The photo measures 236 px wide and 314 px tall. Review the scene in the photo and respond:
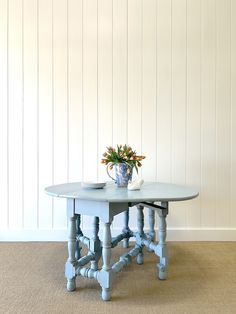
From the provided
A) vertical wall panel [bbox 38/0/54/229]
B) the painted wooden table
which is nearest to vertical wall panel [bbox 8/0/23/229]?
vertical wall panel [bbox 38/0/54/229]

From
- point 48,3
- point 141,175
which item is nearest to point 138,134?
point 141,175

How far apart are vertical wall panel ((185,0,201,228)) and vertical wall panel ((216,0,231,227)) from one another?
0.66 feet

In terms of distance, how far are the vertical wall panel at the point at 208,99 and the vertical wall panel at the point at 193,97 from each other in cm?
4

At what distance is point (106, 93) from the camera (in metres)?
2.81

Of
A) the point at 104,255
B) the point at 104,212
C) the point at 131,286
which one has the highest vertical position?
the point at 104,212

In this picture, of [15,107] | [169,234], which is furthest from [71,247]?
[15,107]

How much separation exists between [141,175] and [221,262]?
1.09m

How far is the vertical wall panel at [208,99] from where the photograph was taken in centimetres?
281

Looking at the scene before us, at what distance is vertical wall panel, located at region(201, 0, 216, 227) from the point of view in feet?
9.21

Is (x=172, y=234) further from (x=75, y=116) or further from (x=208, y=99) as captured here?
(x=75, y=116)

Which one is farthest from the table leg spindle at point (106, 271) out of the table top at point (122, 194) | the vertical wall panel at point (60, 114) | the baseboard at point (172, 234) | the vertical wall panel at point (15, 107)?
the vertical wall panel at point (15, 107)

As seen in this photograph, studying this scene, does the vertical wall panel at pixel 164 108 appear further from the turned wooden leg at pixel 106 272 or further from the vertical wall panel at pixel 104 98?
the turned wooden leg at pixel 106 272

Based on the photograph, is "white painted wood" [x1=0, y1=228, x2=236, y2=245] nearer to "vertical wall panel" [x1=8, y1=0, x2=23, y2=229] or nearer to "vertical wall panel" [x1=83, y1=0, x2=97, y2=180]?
"vertical wall panel" [x1=8, y1=0, x2=23, y2=229]

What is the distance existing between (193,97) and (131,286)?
193 cm
